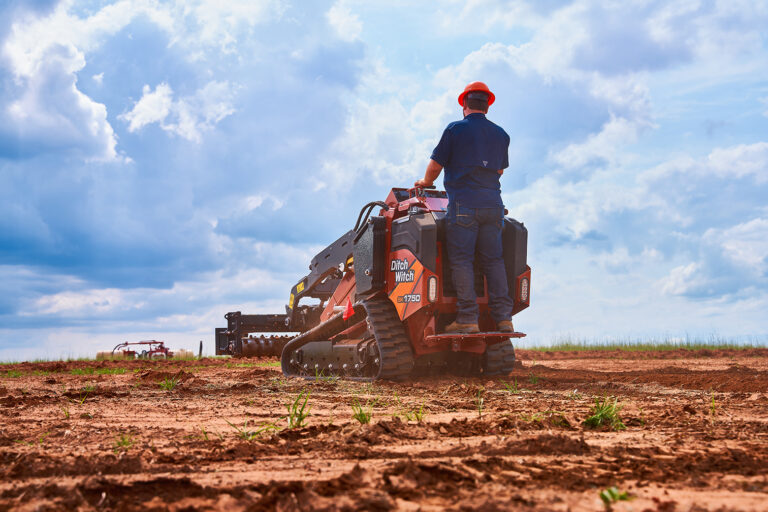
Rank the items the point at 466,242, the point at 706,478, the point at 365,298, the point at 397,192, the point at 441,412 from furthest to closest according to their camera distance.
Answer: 1. the point at 397,192
2. the point at 365,298
3. the point at 466,242
4. the point at 441,412
5. the point at 706,478

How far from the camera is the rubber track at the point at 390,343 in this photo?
8.70m

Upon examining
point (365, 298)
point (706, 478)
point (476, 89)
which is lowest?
point (706, 478)

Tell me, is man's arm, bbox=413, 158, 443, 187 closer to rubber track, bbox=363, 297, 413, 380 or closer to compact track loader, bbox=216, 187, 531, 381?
compact track loader, bbox=216, 187, 531, 381

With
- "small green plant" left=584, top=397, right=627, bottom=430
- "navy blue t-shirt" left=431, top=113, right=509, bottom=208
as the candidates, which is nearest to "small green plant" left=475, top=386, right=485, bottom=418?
"small green plant" left=584, top=397, right=627, bottom=430

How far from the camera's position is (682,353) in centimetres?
1922

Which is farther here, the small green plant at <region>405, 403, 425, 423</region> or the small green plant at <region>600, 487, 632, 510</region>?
the small green plant at <region>405, 403, 425, 423</region>

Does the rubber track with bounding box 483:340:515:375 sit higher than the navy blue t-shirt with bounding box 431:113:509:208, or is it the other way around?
the navy blue t-shirt with bounding box 431:113:509:208

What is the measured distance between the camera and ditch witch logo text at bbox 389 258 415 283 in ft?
28.8

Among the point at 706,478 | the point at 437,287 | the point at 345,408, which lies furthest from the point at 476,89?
the point at 706,478

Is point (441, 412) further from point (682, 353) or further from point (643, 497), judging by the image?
point (682, 353)

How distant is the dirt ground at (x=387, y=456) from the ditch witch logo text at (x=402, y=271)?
2333mm

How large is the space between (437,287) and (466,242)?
67 cm

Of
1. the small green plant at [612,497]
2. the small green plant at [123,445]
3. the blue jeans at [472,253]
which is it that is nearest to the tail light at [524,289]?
the blue jeans at [472,253]

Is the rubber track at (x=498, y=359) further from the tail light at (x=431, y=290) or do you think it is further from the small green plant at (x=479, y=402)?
the small green plant at (x=479, y=402)
